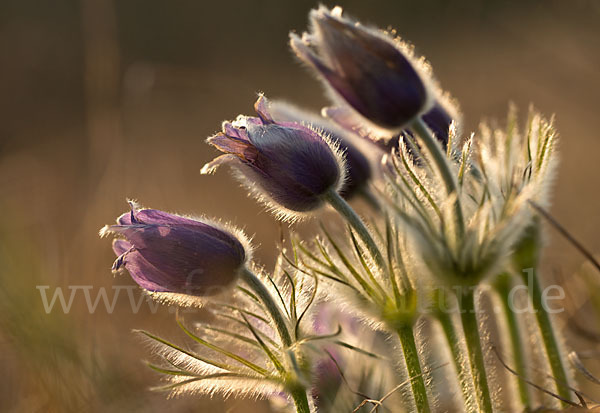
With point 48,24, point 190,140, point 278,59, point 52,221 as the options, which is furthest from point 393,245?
point 48,24

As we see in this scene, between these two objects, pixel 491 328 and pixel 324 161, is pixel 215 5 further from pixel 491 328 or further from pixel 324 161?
pixel 324 161

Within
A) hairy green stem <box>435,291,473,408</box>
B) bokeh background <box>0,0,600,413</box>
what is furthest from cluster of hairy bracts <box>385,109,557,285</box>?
bokeh background <box>0,0,600,413</box>

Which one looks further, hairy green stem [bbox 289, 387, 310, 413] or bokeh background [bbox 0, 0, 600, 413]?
bokeh background [bbox 0, 0, 600, 413]

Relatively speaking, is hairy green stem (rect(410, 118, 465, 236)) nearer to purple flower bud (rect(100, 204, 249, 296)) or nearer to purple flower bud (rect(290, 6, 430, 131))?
purple flower bud (rect(290, 6, 430, 131))

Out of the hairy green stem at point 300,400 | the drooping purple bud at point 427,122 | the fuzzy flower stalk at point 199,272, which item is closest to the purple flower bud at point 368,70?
the drooping purple bud at point 427,122

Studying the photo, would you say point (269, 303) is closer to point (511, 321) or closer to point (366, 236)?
point (366, 236)

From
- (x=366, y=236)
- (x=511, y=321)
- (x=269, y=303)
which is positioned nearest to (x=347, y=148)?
(x=366, y=236)

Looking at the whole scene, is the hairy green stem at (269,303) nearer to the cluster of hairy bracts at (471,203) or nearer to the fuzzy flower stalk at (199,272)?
the fuzzy flower stalk at (199,272)

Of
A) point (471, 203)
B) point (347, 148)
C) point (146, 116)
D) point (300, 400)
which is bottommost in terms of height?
point (300, 400)
